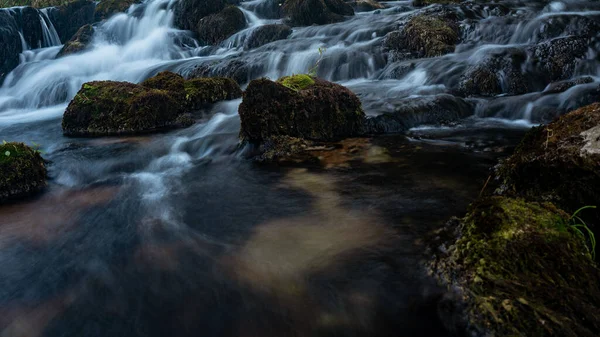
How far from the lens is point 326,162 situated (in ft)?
17.1

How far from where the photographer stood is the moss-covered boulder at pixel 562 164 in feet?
8.26

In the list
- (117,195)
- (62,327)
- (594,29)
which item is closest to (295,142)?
(117,195)

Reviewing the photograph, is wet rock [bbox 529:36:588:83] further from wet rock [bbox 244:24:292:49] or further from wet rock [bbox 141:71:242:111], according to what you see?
wet rock [bbox 244:24:292:49]

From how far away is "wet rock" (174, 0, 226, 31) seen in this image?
19594 mm

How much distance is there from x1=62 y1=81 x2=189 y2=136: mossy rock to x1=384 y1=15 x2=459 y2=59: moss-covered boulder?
22.0ft

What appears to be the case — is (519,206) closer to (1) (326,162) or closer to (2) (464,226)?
(2) (464,226)

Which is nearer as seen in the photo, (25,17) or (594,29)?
(594,29)

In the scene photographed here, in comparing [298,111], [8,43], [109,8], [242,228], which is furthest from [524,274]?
[109,8]

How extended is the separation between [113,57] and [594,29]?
17.5 m

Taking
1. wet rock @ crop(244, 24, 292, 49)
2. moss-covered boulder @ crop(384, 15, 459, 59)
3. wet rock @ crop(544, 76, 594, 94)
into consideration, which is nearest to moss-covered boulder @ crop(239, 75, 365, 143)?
wet rock @ crop(544, 76, 594, 94)

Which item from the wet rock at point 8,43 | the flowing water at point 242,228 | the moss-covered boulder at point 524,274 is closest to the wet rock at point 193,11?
the wet rock at point 8,43

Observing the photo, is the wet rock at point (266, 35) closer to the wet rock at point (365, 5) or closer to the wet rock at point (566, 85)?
the wet rock at point (365, 5)

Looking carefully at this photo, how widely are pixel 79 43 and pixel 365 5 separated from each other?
1440 cm

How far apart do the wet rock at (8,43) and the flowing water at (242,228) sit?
12.0m
